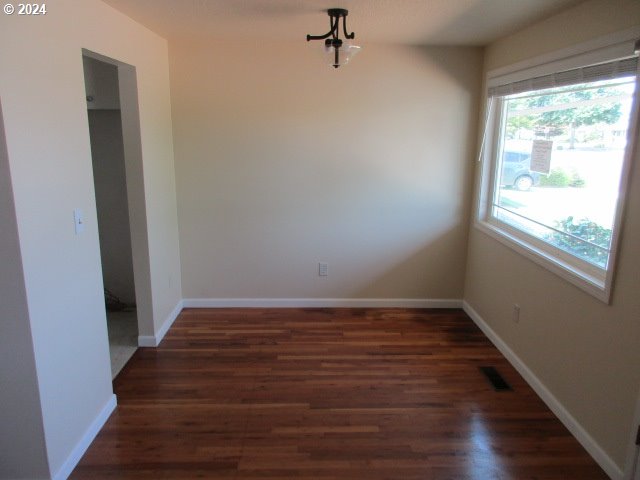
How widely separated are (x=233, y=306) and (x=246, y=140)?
5.10 ft

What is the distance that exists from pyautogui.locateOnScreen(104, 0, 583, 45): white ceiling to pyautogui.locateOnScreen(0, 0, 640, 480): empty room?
0.03 meters

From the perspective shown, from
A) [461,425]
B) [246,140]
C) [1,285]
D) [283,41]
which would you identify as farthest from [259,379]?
[283,41]

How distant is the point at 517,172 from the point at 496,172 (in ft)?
1.26

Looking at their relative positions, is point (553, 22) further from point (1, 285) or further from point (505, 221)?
point (1, 285)

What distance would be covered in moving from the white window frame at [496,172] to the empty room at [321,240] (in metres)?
0.02

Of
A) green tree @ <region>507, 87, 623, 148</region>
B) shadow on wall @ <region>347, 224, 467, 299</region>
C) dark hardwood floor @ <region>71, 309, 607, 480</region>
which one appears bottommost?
dark hardwood floor @ <region>71, 309, 607, 480</region>

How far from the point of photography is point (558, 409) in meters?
2.62

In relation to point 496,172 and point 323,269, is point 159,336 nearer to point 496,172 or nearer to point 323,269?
point 323,269

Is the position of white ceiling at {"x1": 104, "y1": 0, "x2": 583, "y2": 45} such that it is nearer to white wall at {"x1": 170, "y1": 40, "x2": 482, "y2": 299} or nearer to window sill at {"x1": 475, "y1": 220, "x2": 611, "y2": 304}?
white wall at {"x1": 170, "y1": 40, "x2": 482, "y2": 299}

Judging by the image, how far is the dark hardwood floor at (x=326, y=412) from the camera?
2232 mm

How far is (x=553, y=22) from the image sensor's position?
2691mm

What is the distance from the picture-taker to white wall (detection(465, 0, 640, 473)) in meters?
2.07

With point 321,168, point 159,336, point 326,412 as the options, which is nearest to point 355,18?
point 321,168

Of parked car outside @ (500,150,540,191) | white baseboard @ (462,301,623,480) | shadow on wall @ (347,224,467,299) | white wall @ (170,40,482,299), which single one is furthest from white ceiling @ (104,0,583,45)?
white baseboard @ (462,301,623,480)
